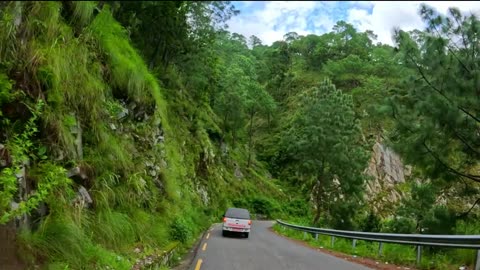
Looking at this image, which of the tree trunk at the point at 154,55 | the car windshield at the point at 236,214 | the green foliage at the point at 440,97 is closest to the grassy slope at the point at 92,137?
the tree trunk at the point at 154,55

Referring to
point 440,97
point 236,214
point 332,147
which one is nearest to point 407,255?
point 440,97

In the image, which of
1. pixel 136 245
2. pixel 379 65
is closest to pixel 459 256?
pixel 136 245

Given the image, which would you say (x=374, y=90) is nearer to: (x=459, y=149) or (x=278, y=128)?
(x=278, y=128)

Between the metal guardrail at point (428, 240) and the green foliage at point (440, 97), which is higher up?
the green foliage at point (440, 97)

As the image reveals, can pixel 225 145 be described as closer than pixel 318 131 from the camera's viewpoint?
No

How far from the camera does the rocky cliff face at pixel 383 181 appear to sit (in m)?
65.1

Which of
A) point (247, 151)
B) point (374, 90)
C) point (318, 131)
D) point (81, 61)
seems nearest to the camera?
point (81, 61)

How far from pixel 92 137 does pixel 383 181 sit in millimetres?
63354

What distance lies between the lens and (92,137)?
11.4 m

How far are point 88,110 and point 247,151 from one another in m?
69.5

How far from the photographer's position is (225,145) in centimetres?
6438

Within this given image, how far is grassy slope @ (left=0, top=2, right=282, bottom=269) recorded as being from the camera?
8281mm

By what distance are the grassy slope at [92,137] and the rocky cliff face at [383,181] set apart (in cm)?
5181

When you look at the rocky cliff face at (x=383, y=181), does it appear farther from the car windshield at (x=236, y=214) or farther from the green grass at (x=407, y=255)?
the green grass at (x=407, y=255)
